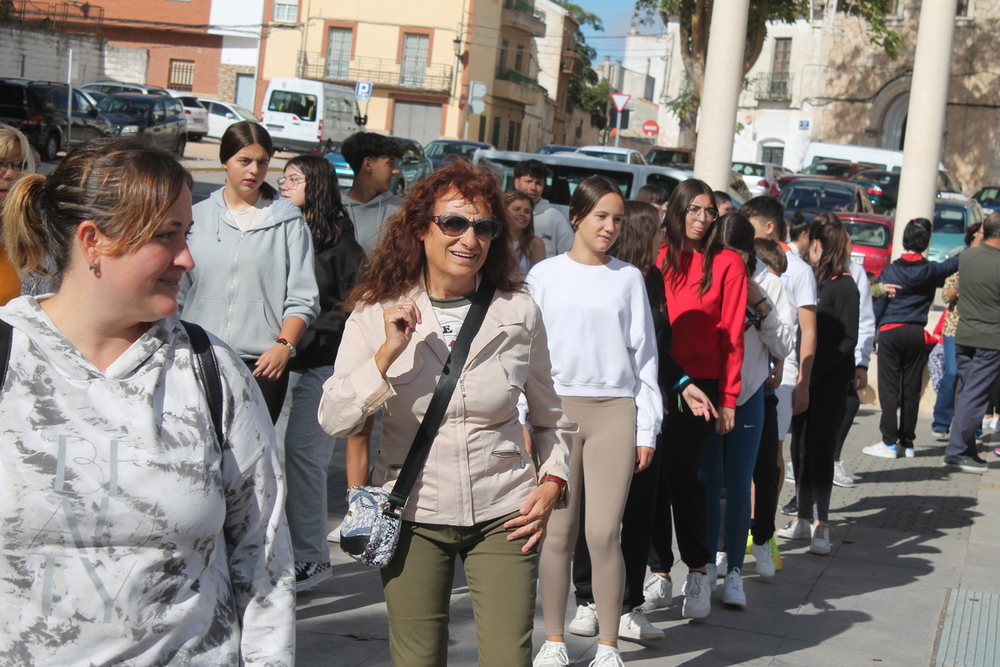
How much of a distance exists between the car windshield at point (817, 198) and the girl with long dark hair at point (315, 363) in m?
19.2

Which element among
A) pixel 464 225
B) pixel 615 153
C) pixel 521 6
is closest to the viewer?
pixel 464 225

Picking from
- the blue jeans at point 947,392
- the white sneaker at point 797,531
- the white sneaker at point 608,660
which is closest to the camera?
the white sneaker at point 608,660

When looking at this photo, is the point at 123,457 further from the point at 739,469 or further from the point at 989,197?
the point at 989,197

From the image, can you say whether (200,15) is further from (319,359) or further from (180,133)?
(319,359)

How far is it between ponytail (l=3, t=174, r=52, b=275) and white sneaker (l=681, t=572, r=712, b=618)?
13.1 ft

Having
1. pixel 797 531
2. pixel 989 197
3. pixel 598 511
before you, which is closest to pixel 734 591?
pixel 598 511

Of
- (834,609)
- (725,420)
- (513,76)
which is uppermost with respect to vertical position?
(513,76)

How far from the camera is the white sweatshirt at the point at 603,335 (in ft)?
14.8

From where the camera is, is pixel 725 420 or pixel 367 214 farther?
pixel 367 214

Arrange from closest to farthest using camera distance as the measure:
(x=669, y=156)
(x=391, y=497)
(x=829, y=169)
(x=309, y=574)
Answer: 1. (x=391, y=497)
2. (x=309, y=574)
3. (x=829, y=169)
4. (x=669, y=156)

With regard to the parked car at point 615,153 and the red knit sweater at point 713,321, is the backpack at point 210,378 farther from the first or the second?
the parked car at point 615,153

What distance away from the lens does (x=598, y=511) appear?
4488 millimetres

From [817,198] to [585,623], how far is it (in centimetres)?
2023

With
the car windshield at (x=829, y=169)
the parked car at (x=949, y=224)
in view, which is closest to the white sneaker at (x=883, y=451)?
the parked car at (x=949, y=224)
